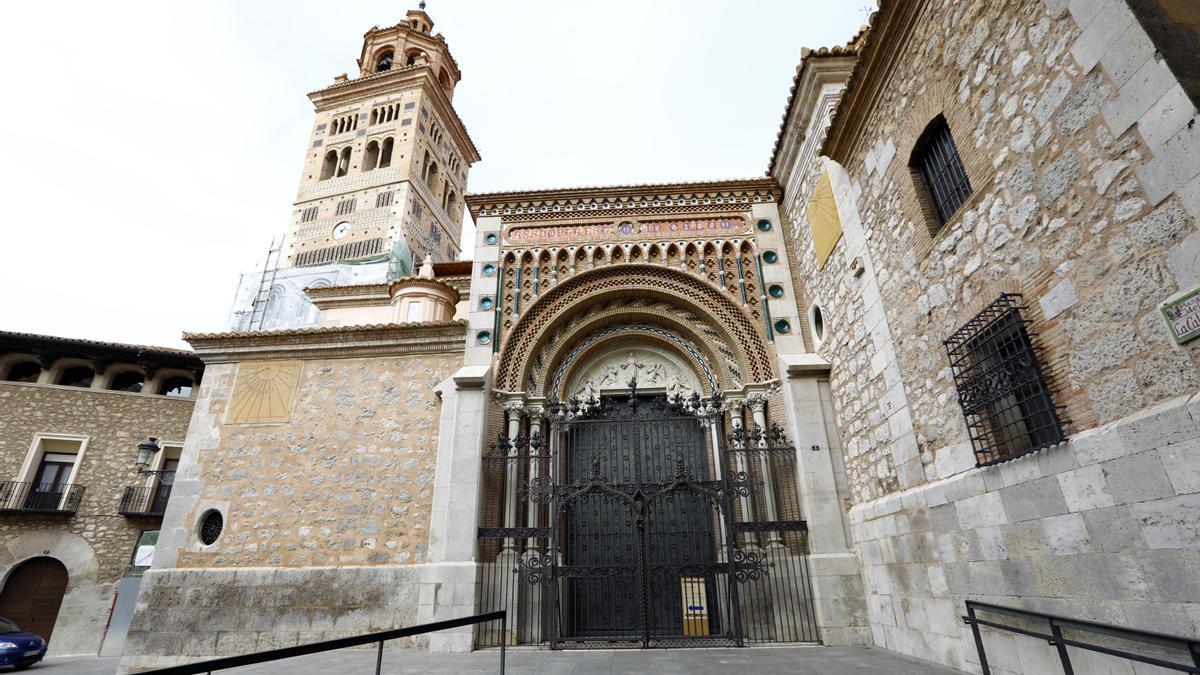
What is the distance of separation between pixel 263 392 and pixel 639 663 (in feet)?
26.2

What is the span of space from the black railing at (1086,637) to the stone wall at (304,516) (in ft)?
23.1

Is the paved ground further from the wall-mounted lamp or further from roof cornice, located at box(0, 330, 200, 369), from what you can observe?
roof cornice, located at box(0, 330, 200, 369)

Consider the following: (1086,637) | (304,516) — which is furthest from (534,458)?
(1086,637)

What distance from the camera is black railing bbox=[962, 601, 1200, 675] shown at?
8.73 ft

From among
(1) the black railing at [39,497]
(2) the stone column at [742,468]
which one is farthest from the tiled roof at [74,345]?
(2) the stone column at [742,468]

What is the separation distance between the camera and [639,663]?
240 inches

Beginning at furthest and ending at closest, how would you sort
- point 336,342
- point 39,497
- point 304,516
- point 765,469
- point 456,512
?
point 39,497, point 336,342, point 304,516, point 765,469, point 456,512

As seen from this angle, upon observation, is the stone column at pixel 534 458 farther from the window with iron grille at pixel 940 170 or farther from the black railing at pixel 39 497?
the black railing at pixel 39 497

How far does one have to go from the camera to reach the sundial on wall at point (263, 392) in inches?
373

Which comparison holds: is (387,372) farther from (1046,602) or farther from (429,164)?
(429,164)

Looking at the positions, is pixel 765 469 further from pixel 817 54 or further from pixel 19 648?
pixel 19 648

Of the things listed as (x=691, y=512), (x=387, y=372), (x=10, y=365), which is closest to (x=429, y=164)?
(x=10, y=365)

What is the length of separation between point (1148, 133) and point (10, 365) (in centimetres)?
2299

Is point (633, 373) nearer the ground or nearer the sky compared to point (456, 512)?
nearer the sky
